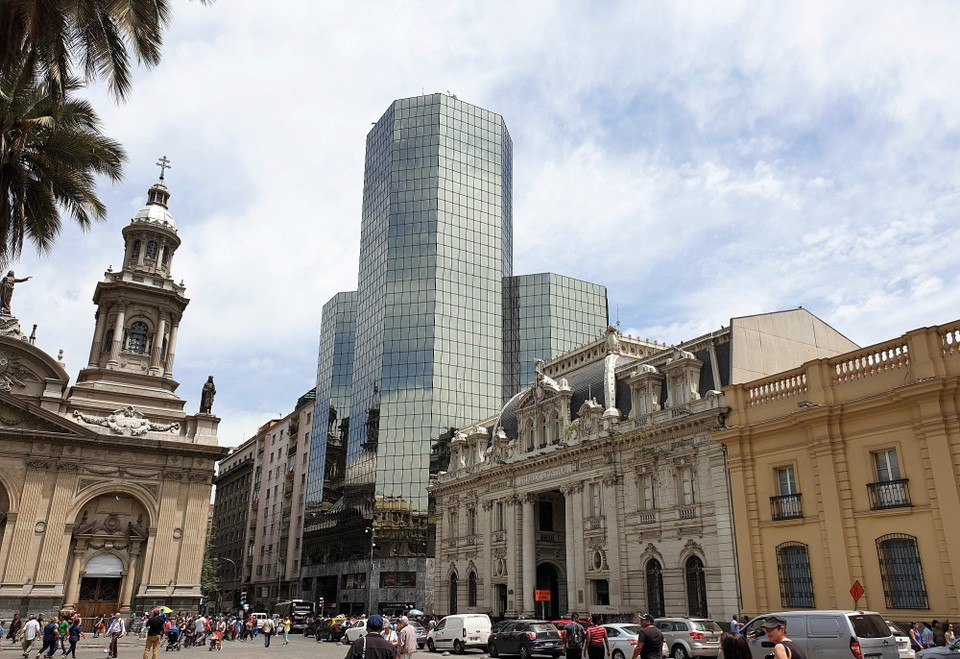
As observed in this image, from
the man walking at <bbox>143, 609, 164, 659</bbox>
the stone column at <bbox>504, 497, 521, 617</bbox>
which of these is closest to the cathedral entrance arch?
the stone column at <bbox>504, 497, 521, 617</bbox>

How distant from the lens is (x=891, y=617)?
78.0ft

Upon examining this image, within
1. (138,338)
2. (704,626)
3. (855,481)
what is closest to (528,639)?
(704,626)

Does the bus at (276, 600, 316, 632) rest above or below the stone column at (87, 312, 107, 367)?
below

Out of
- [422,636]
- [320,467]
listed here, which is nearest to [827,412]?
[422,636]

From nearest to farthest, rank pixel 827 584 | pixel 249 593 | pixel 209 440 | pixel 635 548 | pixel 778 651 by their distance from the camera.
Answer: pixel 778 651 < pixel 827 584 < pixel 635 548 < pixel 209 440 < pixel 249 593

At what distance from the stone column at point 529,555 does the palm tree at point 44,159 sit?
30.2 metres

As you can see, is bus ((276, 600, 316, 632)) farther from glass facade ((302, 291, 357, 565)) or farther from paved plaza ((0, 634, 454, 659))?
paved plaza ((0, 634, 454, 659))

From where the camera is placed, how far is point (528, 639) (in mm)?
27109

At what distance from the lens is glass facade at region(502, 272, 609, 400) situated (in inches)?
3794

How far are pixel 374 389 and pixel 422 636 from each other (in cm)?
4726

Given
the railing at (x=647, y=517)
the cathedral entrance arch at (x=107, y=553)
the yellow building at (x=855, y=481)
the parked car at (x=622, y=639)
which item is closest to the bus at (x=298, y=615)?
the cathedral entrance arch at (x=107, y=553)

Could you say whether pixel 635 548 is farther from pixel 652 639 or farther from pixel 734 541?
pixel 652 639

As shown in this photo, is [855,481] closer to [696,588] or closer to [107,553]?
[696,588]

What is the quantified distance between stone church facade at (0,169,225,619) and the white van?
24.5 m
